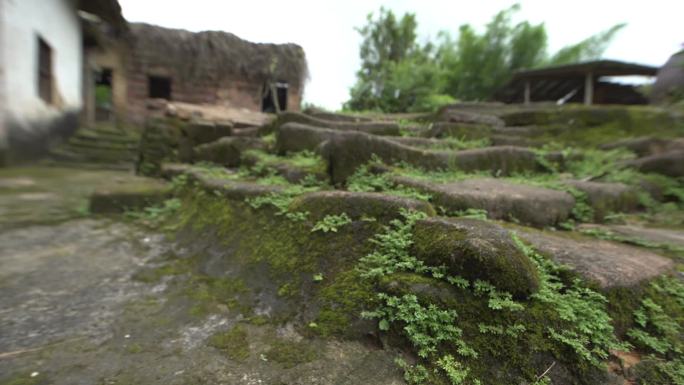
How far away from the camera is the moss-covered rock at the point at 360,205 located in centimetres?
196

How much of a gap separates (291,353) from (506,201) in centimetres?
188

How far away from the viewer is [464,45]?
47.4 ft

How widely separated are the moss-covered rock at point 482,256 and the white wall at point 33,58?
267 inches

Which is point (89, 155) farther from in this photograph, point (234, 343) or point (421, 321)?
point (421, 321)

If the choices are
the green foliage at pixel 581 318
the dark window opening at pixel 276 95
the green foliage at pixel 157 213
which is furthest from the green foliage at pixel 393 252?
the dark window opening at pixel 276 95

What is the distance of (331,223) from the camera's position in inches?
77.1

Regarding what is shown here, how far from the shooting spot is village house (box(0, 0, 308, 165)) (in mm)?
6996

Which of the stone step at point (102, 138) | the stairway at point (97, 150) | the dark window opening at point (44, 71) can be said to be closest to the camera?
the stairway at point (97, 150)

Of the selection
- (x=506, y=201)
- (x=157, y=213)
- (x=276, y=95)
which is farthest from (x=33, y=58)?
(x=506, y=201)

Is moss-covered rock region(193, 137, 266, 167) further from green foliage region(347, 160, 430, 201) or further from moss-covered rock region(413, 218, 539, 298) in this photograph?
moss-covered rock region(413, 218, 539, 298)

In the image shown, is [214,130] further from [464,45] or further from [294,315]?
[464,45]

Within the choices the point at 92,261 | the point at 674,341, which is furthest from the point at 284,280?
the point at 674,341

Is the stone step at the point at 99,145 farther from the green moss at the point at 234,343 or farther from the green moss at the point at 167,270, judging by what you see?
the green moss at the point at 234,343

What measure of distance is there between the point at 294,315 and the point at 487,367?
838mm
